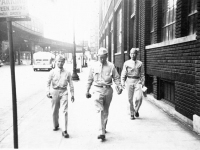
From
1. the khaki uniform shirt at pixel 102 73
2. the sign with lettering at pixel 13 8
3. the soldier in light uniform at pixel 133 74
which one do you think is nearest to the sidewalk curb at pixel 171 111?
the soldier in light uniform at pixel 133 74

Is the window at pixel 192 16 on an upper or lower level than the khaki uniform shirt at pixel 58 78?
upper

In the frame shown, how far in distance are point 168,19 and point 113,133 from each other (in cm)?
496

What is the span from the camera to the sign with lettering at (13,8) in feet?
11.6

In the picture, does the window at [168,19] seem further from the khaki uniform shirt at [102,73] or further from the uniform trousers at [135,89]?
the khaki uniform shirt at [102,73]

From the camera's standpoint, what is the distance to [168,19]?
8273 millimetres

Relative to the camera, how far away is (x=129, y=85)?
6.52m

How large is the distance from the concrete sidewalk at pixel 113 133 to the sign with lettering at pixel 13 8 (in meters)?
2.52

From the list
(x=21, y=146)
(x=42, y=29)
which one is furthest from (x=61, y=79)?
(x=42, y=29)

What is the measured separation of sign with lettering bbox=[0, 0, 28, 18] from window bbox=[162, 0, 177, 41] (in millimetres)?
5478

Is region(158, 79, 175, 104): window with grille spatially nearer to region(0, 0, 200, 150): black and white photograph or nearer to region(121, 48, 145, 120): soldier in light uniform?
region(0, 0, 200, 150): black and white photograph

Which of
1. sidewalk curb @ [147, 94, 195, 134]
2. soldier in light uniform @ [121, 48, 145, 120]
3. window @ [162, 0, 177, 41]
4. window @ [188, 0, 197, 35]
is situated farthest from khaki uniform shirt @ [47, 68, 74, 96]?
window @ [162, 0, 177, 41]

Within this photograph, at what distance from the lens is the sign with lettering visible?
353 cm

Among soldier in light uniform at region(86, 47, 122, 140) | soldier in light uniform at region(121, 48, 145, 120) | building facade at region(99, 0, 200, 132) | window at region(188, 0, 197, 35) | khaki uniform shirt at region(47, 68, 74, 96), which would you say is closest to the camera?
soldier in light uniform at region(86, 47, 122, 140)

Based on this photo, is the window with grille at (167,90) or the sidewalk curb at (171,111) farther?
the window with grille at (167,90)
